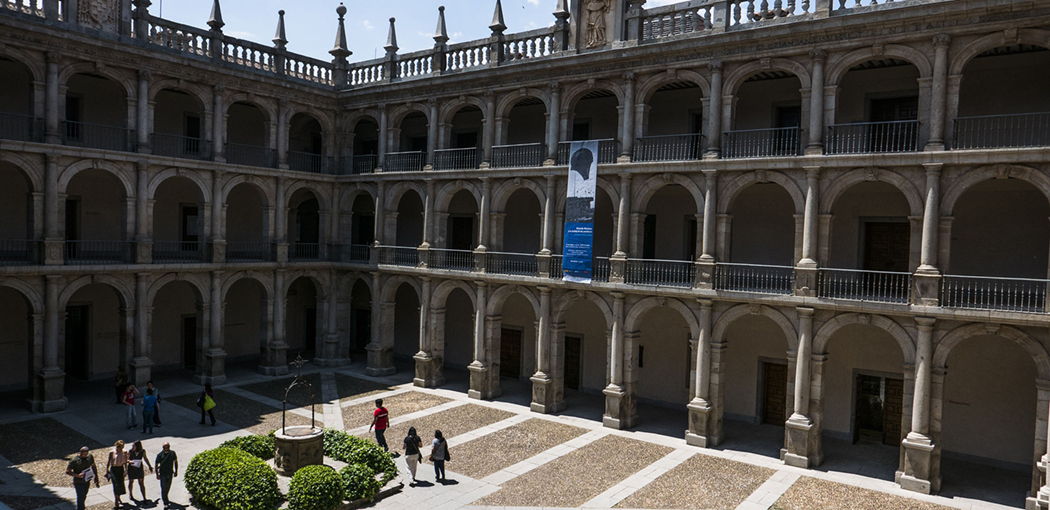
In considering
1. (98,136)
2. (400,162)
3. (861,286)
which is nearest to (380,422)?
(400,162)

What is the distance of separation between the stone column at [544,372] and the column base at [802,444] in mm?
8543

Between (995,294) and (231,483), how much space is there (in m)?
19.5

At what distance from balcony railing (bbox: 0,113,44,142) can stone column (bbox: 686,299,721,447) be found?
23.3 m

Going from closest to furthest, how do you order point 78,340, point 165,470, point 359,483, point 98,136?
point 165,470
point 359,483
point 98,136
point 78,340

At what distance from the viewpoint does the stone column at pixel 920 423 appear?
1866 cm

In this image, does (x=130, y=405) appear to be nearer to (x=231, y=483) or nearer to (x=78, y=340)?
(x=78, y=340)

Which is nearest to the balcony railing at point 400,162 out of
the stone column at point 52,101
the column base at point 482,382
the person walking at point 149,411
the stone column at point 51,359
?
the column base at point 482,382

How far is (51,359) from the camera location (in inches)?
941

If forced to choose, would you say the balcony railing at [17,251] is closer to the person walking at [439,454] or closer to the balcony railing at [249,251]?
the balcony railing at [249,251]

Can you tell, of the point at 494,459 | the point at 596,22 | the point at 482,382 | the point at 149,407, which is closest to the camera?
the point at 494,459

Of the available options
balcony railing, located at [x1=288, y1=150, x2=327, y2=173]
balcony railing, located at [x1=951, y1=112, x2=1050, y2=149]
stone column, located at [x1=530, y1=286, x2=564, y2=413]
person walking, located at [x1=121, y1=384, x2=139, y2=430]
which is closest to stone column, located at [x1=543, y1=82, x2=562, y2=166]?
stone column, located at [x1=530, y1=286, x2=564, y2=413]

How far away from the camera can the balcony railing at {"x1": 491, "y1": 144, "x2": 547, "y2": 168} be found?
27.0m

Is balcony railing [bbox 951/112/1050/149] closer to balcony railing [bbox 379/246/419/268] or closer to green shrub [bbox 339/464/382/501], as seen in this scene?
green shrub [bbox 339/464/382/501]

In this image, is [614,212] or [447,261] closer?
[614,212]
